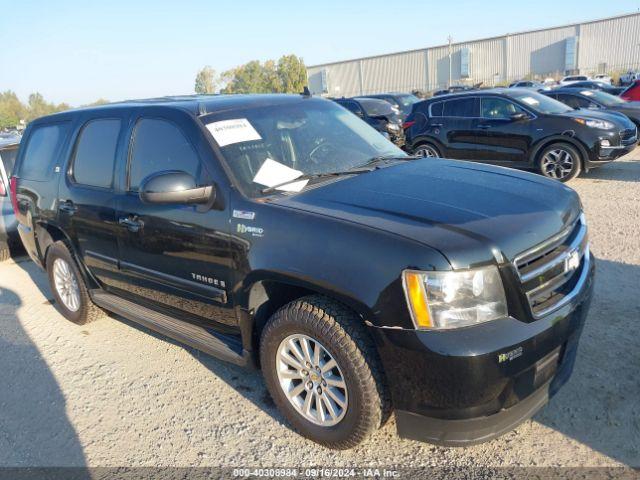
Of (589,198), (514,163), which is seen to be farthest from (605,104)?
(589,198)

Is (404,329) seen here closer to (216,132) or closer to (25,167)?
(216,132)

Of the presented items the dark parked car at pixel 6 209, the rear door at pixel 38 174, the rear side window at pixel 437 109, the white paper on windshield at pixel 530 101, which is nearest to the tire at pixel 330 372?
the rear door at pixel 38 174

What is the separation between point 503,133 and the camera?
31.1ft

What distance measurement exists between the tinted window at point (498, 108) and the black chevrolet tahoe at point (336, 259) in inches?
248

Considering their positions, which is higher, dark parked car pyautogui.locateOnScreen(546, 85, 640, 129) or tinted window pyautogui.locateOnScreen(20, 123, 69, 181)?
tinted window pyautogui.locateOnScreen(20, 123, 69, 181)

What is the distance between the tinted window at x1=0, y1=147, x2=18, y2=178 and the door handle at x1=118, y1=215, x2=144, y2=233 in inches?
181

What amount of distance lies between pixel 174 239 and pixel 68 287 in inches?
86.4

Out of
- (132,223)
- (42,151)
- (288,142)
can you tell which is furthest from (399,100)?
(132,223)

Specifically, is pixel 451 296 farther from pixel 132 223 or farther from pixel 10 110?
pixel 10 110

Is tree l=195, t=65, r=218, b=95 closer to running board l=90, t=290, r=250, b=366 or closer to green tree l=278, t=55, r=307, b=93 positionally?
green tree l=278, t=55, r=307, b=93

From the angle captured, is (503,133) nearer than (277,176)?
No

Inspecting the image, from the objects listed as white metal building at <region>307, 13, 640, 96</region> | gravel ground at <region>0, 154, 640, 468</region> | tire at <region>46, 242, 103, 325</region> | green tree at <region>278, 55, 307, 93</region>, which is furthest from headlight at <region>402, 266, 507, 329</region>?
green tree at <region>278, 55, 307, 93</region>

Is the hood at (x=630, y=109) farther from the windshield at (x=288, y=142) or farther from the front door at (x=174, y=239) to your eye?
the front door at (x=174, y=239)

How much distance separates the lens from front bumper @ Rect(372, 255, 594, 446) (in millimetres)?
2289
